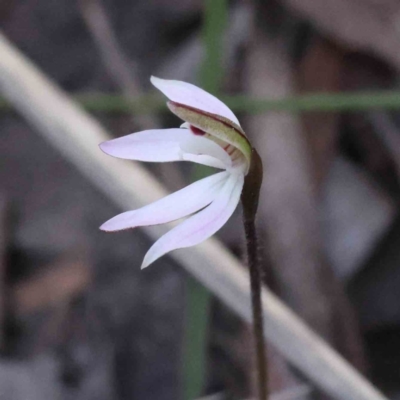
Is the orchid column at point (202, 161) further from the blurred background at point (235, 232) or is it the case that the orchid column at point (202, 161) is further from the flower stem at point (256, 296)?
the blurred background at point (235, 232)

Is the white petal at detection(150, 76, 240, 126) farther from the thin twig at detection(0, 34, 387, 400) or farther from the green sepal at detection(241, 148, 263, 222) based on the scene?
the thin twig at detection(0, 34, 387, 400)

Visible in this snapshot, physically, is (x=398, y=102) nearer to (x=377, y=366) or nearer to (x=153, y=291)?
(x=377, y=366)

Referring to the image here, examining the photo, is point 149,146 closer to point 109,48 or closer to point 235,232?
point 235,232

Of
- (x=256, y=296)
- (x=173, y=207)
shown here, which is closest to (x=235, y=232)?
(x=256, y=296)

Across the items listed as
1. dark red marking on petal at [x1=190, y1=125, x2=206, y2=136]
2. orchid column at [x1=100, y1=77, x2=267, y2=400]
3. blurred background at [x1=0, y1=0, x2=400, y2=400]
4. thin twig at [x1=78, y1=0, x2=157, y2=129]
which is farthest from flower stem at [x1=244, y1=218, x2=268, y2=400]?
thin twig at [x1=78, y1=0, x2=157, y2=129]

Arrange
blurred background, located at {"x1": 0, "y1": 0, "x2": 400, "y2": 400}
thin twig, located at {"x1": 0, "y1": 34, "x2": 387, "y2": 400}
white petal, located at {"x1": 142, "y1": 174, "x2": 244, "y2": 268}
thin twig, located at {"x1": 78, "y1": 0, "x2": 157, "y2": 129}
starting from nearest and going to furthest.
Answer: white petal, located at {"x1": 142, "y1": 174, "x2": 244, "y2": 268} < thin twig, located at {"x1": 0, "y1": 34, "x2": 387, "y2": 400} < blurred background, located at {"x1": 0, "y1": 0, "x2": 400, "y2": 400} < thin twig, located at {"x1": 78, "y1": 0, "x2": 157, "y2": 129}

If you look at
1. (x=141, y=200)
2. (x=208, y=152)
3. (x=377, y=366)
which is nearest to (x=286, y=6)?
(x=141, y=200)

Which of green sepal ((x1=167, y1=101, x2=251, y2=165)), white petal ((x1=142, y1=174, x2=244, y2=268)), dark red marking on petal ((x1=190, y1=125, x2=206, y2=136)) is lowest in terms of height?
white petal ((x1=142, y1=174, x2=244, y2=268))
